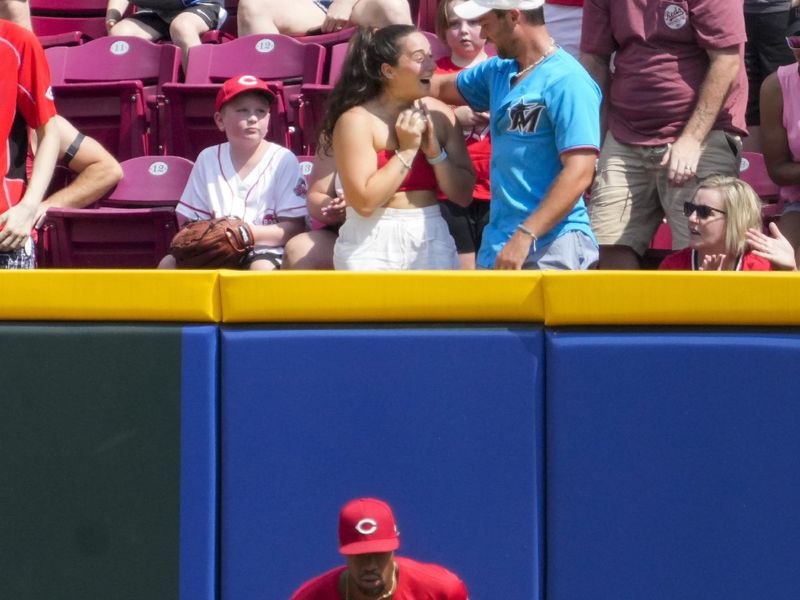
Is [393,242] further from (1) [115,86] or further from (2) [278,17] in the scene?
(2) [278,17]

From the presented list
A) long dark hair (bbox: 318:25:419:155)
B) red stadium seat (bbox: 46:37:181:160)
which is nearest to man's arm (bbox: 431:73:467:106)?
long dark hair (bbox: 318:25:419:155)

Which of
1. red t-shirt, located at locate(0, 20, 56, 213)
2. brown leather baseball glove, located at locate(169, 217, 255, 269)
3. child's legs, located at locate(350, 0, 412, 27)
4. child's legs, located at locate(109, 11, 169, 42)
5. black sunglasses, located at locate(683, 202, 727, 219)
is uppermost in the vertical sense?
child's legs, located at locate(109, 11, 169, 42)

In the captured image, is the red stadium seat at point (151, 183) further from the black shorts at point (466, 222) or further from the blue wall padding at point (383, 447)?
the blue wall padding at point (383, 447)

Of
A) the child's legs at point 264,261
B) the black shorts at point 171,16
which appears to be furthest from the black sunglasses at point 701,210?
the black shorts at point 171,16

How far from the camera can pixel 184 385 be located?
3.31m

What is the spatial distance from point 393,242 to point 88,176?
1.64 m

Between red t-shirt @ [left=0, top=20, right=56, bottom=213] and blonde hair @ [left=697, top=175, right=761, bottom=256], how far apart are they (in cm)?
224

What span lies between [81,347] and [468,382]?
1012 mm

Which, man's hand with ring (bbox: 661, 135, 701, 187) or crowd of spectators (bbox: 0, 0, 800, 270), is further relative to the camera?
man's hand with ring (bbox: 661, 135, 701, 187)

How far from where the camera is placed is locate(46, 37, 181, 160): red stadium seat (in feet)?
20.5

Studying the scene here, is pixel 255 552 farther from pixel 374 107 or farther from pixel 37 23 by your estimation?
pixel 37 23

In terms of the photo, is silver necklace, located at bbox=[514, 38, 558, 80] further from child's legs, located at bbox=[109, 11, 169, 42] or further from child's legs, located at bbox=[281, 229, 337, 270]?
child's legs, located at bbox=[109, 11, 169, 42]

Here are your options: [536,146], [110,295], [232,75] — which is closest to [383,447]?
[110,295]

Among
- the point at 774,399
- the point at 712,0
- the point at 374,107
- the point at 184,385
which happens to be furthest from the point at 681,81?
the point at 184,385
